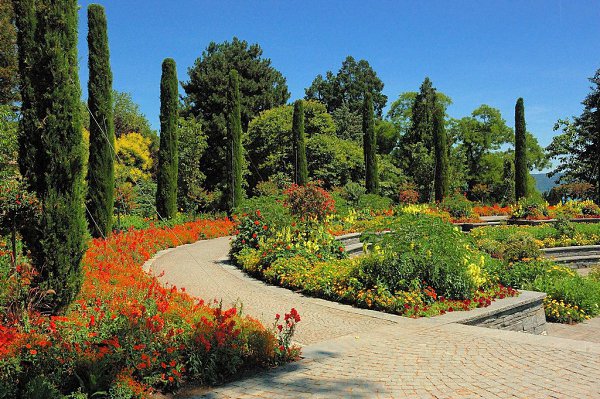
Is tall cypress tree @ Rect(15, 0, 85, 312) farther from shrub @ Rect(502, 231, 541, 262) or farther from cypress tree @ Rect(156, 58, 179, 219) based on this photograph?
cypress tree @ Rect(156, 58, 179, 219)

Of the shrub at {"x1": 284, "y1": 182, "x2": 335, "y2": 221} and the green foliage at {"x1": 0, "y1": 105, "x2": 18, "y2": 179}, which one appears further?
the shrub at {"x1": 284, "y1": 182, "x2": 335, "y2": 221}

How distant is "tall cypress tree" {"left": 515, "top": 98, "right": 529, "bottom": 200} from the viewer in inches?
1058

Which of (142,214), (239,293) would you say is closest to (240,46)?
(142,214)

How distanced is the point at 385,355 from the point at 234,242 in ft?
24.6

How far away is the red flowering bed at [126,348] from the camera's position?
11.4 feet

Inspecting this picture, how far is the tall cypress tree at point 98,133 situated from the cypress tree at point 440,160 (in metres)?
19.4

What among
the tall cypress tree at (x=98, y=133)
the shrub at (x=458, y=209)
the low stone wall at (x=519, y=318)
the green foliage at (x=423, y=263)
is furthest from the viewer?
the shrub at (x=458, y=209)

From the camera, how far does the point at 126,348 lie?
3742 millimetres

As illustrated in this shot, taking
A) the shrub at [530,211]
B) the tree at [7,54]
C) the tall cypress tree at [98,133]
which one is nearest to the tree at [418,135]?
the shrub at [530,211]

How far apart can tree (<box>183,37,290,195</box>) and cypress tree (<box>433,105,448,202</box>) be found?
12.3 m

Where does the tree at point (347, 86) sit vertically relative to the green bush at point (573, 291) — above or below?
above

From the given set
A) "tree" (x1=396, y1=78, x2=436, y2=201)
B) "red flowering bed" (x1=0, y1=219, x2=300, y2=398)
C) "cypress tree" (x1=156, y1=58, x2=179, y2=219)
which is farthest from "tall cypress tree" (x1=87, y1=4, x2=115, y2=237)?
"tree" (x1=396, y1=78, x2=436, y2=201)

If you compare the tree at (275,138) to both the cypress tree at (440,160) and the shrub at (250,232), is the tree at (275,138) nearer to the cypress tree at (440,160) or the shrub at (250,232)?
the cypress tree at (440,160)

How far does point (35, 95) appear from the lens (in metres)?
5.38
